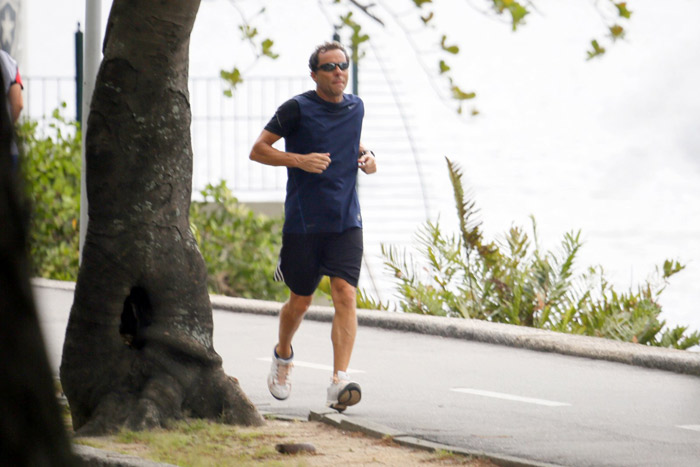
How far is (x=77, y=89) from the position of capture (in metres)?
18.4

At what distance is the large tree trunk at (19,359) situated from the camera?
7.65ft

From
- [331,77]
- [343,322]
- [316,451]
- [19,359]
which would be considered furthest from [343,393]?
[19,359]

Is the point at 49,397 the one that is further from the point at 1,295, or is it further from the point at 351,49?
the point at 351,49

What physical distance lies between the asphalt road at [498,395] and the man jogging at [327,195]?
0.62m

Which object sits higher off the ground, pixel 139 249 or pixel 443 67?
pixel 443 67

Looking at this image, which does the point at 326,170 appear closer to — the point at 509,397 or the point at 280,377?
the point at 280,377

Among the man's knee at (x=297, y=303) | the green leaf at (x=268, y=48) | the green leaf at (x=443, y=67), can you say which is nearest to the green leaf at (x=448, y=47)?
the green leaf at (x=443, y=67)

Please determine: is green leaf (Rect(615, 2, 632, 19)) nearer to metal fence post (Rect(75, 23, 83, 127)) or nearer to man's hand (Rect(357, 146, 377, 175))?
man's hand (Rect(357, 146, 377, 175))

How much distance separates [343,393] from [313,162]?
1.40m

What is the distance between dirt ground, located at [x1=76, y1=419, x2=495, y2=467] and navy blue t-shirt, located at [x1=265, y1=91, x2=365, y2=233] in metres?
1.36

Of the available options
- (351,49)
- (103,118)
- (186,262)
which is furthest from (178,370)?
(351,49)

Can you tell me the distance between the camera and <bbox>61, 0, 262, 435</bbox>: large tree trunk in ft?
20.7

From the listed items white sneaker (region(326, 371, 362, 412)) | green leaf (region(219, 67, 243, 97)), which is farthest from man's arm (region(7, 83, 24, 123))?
white sneaker (region(326, 371, 362, 412))

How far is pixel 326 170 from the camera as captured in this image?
7.18 meters
